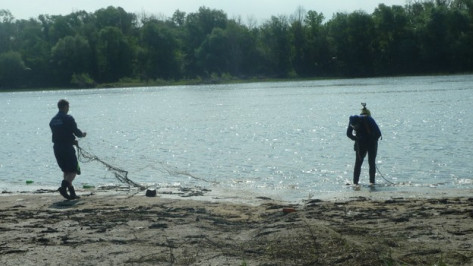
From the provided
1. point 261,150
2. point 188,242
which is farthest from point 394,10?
point 188,242

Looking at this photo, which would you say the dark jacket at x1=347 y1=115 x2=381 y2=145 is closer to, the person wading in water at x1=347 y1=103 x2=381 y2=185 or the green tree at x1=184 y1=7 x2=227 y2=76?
the person wading in water at x1=347 y1=103 x2=381 y2=185

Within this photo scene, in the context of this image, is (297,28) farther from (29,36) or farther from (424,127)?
(424,127)

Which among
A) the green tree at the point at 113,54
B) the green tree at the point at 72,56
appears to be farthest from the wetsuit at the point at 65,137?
the green tree at the point at 113,54

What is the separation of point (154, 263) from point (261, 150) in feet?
62.1

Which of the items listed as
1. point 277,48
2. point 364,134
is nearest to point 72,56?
point 277,48

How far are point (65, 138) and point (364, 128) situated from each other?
6.42m

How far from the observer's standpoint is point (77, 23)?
13575cm

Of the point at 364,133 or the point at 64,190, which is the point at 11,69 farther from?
the point at 64,190

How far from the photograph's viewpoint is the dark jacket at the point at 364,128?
16.3m

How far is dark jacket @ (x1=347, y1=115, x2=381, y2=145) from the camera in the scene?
16.3 m

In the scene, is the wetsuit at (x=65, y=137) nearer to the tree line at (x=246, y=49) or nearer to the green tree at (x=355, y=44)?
the tree line at (x=246, y=49)

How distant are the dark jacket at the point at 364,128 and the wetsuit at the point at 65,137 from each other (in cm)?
596

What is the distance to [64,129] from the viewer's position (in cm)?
1388

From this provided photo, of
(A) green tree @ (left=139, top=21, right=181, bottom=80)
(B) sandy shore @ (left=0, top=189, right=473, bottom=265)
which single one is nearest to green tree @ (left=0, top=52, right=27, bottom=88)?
(A) green tree @ (left=139, top=21, right=181, bottom=80)
